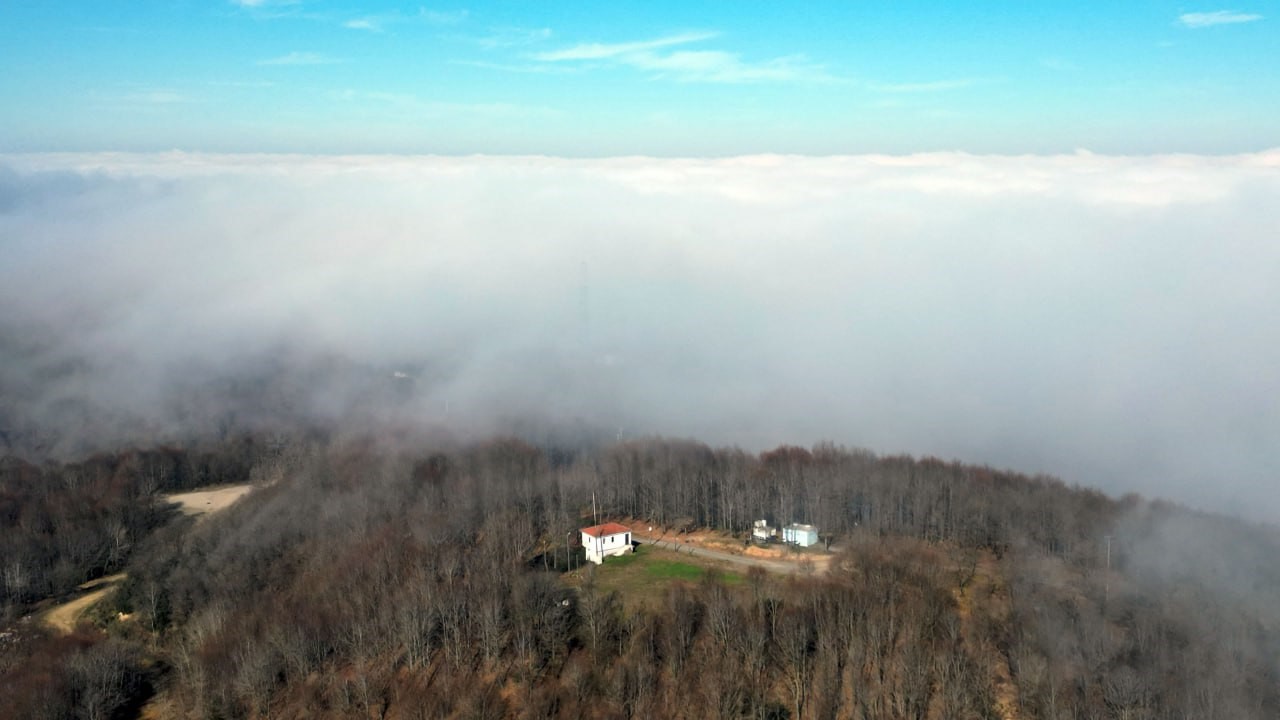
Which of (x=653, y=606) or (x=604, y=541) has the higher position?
→ (x=653, y=606)

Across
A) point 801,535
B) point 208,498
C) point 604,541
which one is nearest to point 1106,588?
point 801,535

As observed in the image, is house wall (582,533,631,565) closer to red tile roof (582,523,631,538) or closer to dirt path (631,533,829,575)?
red tile roof (582,523,631,538)

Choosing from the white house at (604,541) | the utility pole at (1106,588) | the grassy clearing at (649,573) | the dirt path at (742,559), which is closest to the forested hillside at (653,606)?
the utility pole at (1106,588)

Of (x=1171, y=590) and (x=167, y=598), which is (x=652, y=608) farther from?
(x=167, y=598)

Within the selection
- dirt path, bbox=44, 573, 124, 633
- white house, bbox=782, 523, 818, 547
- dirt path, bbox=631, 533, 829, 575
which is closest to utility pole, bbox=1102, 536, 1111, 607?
dirt path, bbox=631, 533, 829, 575

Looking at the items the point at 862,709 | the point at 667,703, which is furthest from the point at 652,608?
the point at 862,709

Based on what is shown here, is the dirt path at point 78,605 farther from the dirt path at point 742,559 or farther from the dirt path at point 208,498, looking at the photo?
the dirt path at point 742,559

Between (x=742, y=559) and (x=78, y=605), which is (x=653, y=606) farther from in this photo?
(x=78, y=605)
